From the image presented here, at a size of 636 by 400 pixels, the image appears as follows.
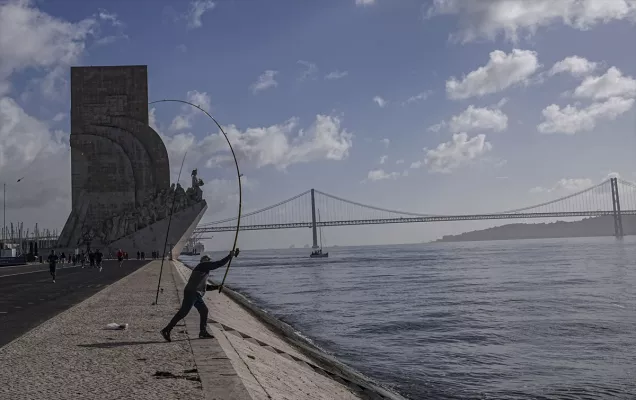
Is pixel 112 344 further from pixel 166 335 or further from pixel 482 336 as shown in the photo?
pixel 482 336

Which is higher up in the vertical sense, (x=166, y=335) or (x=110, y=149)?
(x=110, y=149)

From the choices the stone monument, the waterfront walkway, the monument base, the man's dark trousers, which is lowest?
the waterfront walkway

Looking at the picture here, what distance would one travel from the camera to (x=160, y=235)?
1892 inches

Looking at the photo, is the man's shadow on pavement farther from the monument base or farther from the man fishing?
the monument base

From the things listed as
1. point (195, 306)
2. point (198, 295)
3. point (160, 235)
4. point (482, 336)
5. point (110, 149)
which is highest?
point (110, 149)

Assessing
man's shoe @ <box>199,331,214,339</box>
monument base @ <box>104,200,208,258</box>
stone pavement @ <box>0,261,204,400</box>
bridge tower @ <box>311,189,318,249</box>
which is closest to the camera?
stone pavement @ <box>0,261,204,400</box>

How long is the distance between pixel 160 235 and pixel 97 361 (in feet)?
143

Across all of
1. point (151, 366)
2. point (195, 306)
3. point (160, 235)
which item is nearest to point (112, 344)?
point (195, 306)

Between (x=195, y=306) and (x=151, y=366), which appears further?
(x=195, y=306)

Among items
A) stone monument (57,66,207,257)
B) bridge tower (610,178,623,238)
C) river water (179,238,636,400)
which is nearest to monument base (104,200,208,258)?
stone monument (57,66,207,257)

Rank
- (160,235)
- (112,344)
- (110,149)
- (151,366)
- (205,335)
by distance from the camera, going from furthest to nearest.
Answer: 1. (110,149)
2. (160,235)
3. (205,335)
4. (112,344)
5. (151,366)

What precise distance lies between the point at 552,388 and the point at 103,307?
Answer: 6.52m

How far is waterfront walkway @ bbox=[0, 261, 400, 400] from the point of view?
4348mm

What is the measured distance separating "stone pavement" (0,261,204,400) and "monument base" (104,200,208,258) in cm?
3851
